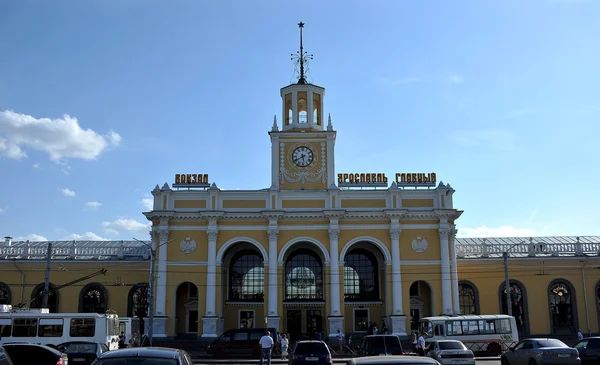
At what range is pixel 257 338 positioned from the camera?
125 ft

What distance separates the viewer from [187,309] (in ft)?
156

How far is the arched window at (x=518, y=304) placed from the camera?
Result: 157ft

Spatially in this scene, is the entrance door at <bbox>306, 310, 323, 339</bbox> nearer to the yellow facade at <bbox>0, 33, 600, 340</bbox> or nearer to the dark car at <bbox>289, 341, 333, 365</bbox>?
the yellow facade at <bbox>0, 33, 600, 340</bbox>

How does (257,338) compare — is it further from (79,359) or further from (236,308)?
(79,359)

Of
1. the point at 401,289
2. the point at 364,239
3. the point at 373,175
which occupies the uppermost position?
the point at 373,175

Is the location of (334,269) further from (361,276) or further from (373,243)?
(361,276)

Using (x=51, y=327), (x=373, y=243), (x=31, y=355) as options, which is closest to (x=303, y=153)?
(x=373, y=243)

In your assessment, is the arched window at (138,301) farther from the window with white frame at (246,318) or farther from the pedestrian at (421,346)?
the pedestrian at (421,346)

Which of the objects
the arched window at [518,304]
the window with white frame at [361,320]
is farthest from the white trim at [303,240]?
the arched window at [518,304]

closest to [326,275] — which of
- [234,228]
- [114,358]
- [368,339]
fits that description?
[234,228]

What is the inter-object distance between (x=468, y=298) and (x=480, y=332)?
497 inches

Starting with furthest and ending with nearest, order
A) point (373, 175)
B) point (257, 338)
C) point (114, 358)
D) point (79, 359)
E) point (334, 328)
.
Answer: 1. point (373, 175)
2. point (334, 328)
3. point (257, 338)
4. point (79, 359)
5. point (114, 358)

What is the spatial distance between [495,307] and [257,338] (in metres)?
21.3

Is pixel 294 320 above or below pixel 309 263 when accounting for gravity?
below
